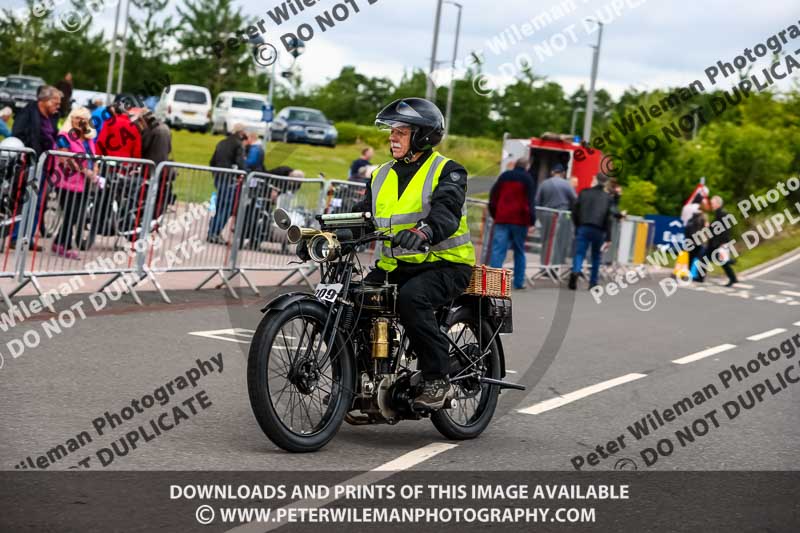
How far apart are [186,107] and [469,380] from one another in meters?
43.8

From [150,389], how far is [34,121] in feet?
23.5

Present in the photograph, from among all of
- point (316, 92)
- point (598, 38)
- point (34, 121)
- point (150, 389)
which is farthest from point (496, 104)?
point (150, 389)

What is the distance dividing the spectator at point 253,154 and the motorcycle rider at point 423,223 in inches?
513

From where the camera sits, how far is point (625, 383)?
10.0 meters

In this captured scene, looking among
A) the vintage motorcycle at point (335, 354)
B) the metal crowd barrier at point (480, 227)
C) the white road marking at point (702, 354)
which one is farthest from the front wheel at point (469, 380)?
the metal crowd barrier at point (480, 227)

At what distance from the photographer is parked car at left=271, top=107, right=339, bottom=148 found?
46.0m

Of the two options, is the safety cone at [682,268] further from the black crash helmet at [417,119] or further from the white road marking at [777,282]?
the black crash helmet at [417,119]

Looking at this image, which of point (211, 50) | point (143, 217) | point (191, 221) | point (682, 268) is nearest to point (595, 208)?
point (682, 268)

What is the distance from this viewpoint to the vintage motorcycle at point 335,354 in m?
5.93

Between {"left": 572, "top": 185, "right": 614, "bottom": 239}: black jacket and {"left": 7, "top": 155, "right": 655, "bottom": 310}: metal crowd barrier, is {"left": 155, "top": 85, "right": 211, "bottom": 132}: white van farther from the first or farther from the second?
{"left": 7, "top": 155, "right": 655, "bottom": 310}: metal crowd barrier

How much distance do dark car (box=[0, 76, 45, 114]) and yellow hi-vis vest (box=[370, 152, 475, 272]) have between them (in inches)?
1651

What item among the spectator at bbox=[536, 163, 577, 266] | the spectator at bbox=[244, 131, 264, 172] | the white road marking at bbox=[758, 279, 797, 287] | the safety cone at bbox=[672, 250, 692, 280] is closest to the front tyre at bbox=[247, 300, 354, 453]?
the spectator at bbox=[244, 131, 264, 172]

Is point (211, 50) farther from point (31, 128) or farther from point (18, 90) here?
point (31, 128)

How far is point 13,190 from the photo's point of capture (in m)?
10.9
